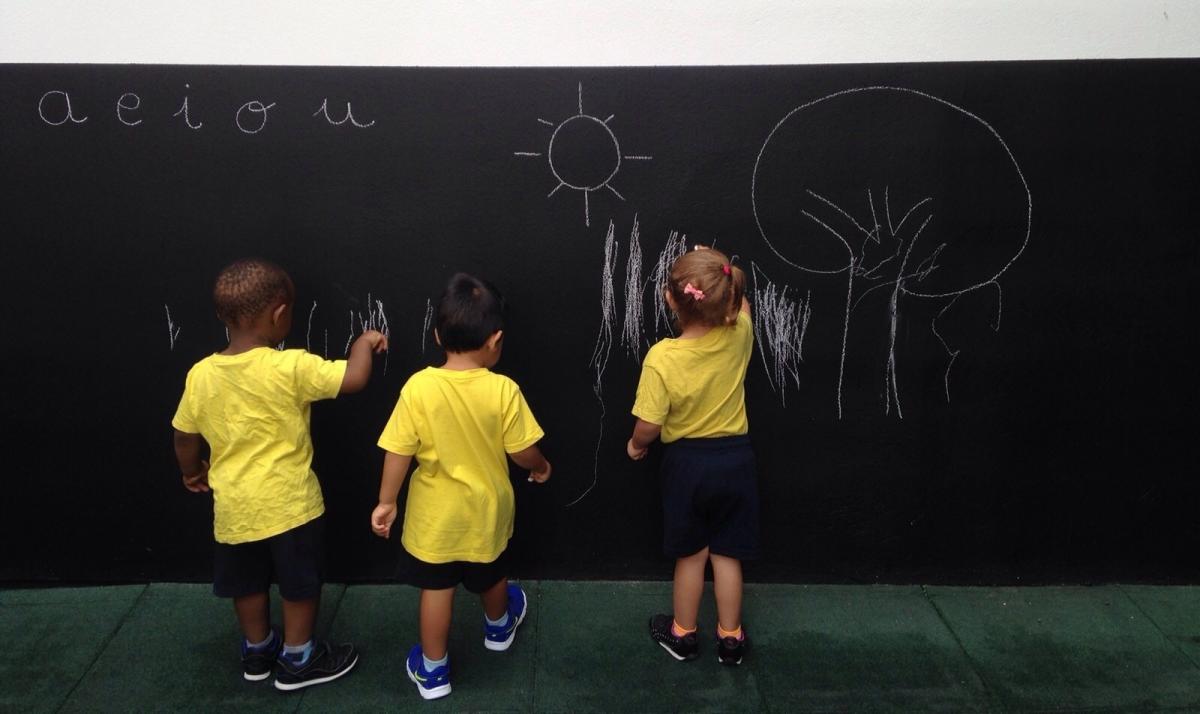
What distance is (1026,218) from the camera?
3086 millimetres

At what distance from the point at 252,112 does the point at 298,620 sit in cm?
178

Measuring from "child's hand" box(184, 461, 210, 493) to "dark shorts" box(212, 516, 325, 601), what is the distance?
0.28 m

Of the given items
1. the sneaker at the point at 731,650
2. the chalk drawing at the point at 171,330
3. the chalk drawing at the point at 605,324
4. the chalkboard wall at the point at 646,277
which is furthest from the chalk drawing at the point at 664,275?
the chalk drawing at the point at 171,330

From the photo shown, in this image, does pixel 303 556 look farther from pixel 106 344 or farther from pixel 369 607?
pixel 106 344

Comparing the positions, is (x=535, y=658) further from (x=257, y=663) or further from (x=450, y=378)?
(x=450, y=378)

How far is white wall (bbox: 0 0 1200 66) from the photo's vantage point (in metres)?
2.97

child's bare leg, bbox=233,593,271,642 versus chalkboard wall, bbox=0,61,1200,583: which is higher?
chalkboard wall, bbox=0,61,1200,583

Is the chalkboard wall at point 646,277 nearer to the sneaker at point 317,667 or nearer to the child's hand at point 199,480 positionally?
the child's hand at point 199,480

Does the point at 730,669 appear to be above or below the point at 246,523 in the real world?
below

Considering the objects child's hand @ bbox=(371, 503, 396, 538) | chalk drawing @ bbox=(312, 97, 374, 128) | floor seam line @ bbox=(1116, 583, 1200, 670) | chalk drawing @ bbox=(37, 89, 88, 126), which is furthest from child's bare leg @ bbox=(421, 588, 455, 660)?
floor seam line @ bbox=(1116, 583, 1200, 670)

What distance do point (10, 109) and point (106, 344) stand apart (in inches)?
35.1

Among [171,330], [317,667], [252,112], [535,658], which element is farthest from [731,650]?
[252,112]

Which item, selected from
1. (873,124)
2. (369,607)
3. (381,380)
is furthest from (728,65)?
(369,607)

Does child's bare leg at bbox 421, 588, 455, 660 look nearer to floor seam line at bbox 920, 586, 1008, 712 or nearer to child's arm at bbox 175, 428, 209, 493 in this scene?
child's arm at bbox 175, 428, 209, 493
